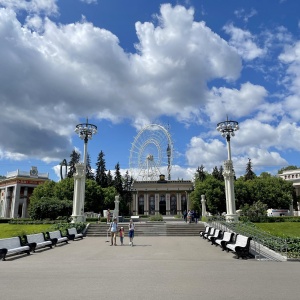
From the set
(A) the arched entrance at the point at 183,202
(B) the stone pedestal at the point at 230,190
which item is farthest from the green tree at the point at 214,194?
(A) the arched entrance at the point at 183,202

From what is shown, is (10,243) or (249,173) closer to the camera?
(10,243)

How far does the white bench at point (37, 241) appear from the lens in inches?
592

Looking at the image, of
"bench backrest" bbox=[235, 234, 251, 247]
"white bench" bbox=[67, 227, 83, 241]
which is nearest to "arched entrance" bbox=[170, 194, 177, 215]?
"white bench" bbox=[67, 227, 83, 241]

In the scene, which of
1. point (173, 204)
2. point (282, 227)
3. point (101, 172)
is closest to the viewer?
point (282, 227)

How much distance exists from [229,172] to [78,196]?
50.9 feet

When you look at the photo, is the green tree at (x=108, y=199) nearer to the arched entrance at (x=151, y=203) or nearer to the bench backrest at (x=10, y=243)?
the arched entrance at (x=151, y=203)

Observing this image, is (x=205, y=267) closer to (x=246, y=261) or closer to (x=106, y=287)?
(x=246, y=261)

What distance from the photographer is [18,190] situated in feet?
261

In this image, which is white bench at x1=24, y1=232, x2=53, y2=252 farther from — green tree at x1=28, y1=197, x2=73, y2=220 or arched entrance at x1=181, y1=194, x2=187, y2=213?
arched entrance at x1=181, y1=194, x2=187, y2=213

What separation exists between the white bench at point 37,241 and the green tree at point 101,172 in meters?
59.2

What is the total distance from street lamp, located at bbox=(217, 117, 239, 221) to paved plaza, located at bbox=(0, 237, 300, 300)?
61.4ft

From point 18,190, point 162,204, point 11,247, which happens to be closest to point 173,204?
point 162,204

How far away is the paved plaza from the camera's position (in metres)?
7.12

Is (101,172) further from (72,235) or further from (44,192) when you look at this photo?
(72,235)
